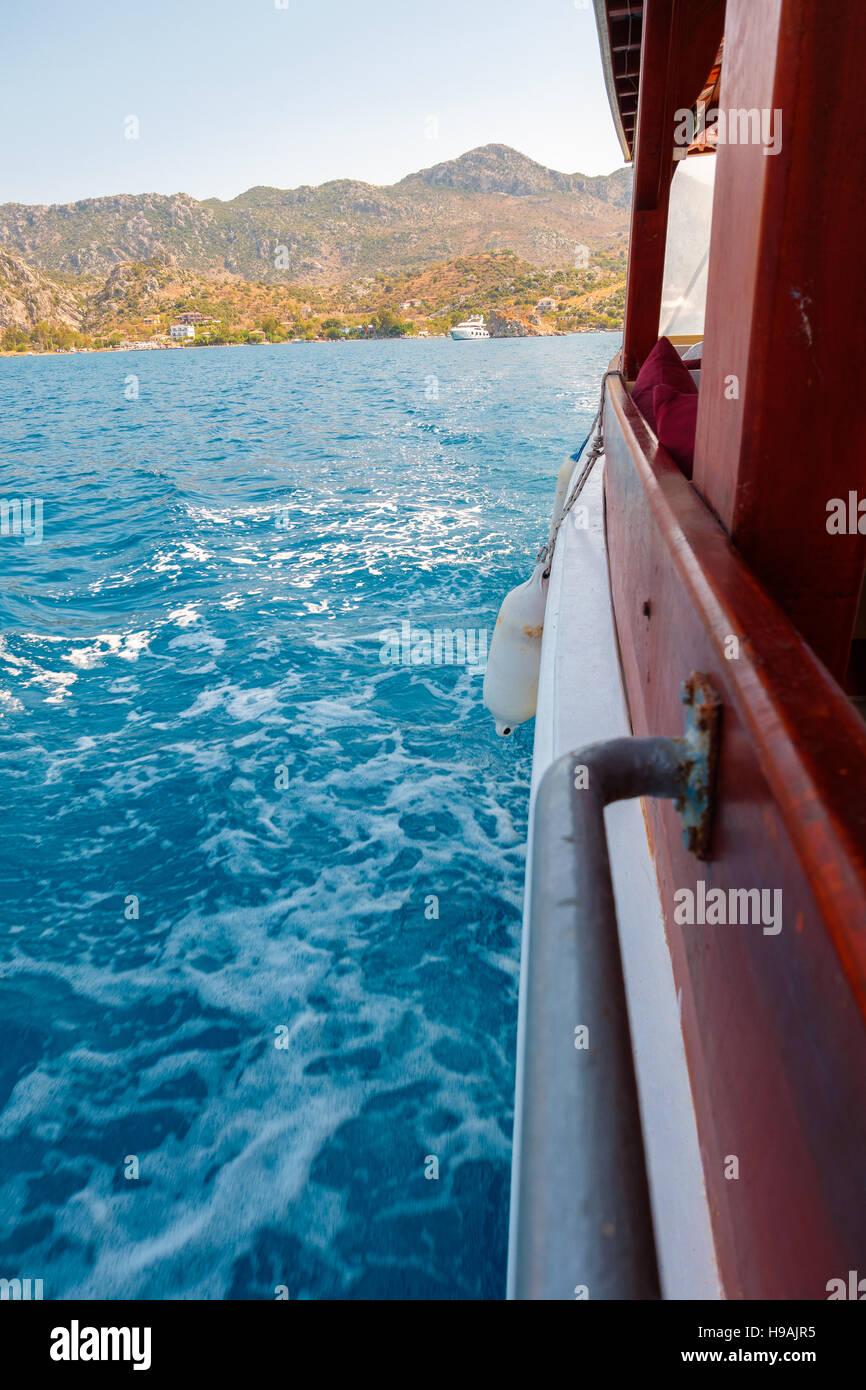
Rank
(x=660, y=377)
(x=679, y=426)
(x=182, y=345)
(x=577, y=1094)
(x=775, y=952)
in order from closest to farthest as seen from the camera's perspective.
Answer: (x=577, y=1094)
(x=775, y=952)
(x=679, y=426)
(x=660, y=377)
(x=182, y=345)

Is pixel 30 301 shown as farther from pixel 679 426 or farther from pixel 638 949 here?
pixel 638 949

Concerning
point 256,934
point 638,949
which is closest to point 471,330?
point 256,934

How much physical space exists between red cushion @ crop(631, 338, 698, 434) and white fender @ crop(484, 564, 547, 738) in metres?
1.08

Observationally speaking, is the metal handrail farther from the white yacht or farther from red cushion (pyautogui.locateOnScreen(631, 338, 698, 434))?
the white yacht

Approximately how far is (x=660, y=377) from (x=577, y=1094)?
279 cm

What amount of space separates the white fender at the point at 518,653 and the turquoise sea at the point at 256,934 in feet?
2.31

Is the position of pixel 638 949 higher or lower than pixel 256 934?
higher

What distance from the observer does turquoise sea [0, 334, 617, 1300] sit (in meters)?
2.60

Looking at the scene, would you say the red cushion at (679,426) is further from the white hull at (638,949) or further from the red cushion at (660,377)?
the white hull at (638,949)

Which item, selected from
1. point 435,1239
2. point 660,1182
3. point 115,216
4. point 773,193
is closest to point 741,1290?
point 660,1182

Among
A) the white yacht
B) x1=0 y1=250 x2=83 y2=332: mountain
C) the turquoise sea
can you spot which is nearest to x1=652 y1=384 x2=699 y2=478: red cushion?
the turquoise sea

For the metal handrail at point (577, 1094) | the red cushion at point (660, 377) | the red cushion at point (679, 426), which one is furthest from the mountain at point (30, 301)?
the metal handrail at point (577, 1094)

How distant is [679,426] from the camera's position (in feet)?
7.23
